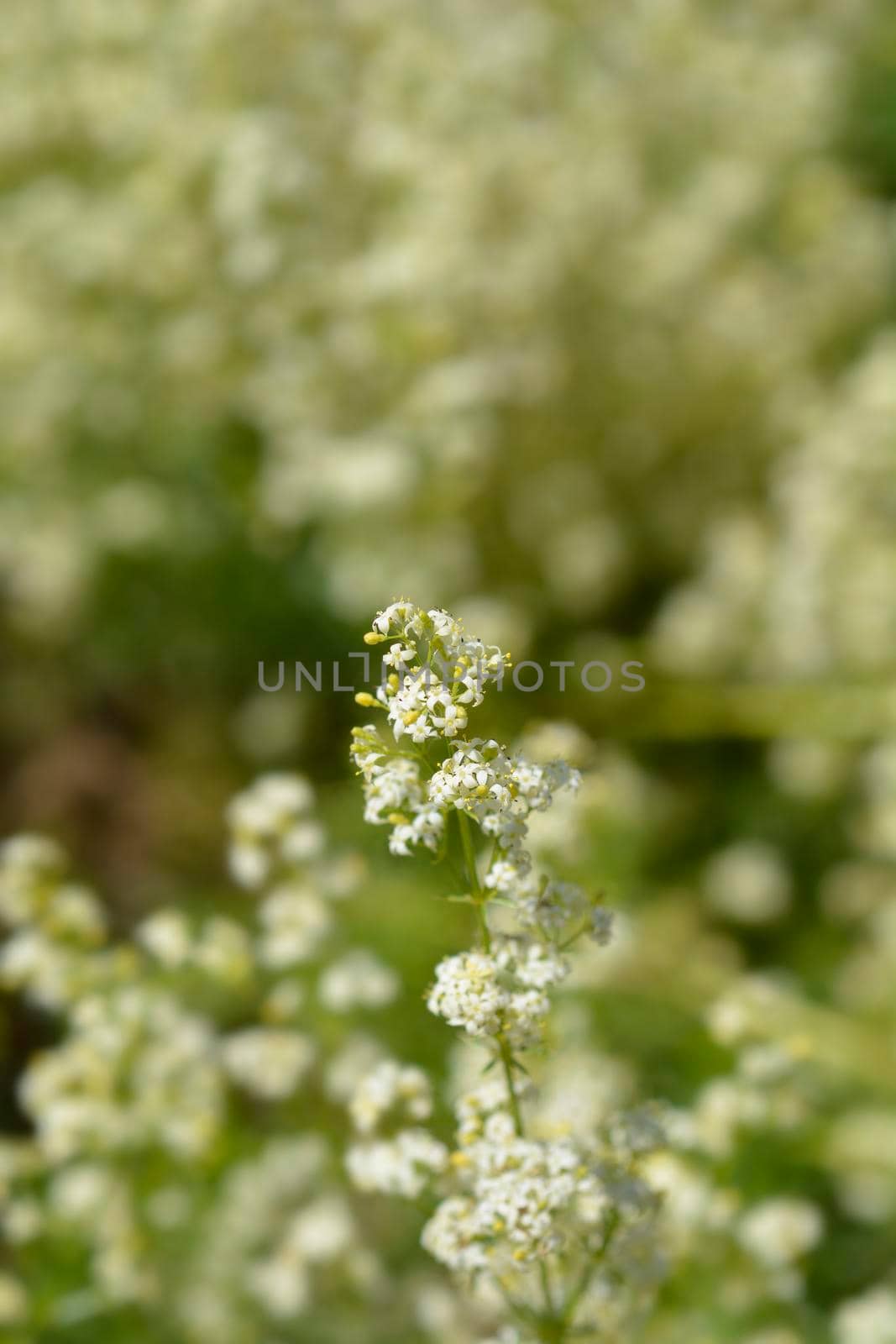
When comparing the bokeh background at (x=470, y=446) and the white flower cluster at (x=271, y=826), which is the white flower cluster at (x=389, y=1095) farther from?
the bokeh background at (x=470, y=446)

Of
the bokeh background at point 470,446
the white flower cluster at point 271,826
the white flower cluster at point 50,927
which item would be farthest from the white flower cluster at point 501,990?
the bokeh background at point 470,446

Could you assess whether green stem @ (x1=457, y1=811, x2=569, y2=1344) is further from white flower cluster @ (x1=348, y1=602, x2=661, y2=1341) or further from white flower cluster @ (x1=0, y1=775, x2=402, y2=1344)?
white flower cluster @ (x1=0, y1=775, x2=402, y2=1344)

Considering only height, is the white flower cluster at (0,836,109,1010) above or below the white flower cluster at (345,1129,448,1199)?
above

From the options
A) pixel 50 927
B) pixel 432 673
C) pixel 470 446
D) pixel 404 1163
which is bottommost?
pixel 404 1163

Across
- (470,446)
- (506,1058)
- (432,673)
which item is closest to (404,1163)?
(506,1058)

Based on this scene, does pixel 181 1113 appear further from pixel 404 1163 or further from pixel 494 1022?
pixel 494 1022

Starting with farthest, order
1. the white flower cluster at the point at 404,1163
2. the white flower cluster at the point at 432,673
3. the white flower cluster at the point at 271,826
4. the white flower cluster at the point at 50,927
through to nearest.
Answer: the white flower cluster at the point at 50,927, the white flower cluster at the point at 271,826, the white flower cluster at the point at 404,1163, the white flower cluster at the point at 432,673

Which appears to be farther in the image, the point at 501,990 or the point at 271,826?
the point at 271,826

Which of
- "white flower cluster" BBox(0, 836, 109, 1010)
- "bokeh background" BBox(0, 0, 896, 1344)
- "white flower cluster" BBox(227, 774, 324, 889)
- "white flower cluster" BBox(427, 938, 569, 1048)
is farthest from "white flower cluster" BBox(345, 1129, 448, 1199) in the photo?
"bokeh background" BBox(0, 0, 896, 1344)
